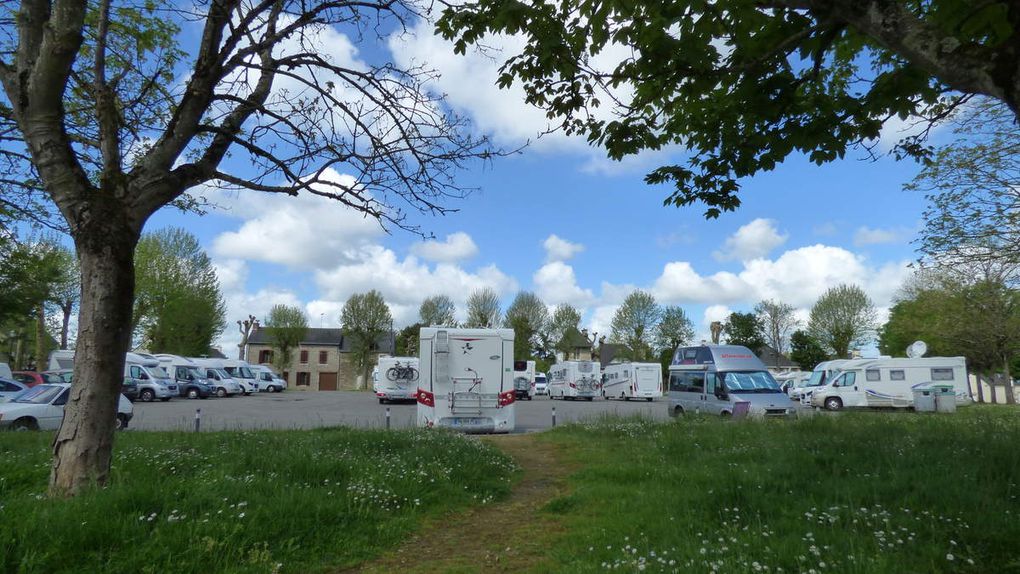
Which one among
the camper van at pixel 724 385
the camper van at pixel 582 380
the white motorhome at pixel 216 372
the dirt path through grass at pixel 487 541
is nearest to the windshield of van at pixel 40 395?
the dirt path through grass at pixel 487 541

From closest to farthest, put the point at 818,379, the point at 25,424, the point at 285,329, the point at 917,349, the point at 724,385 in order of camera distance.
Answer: the point at 25,424, the point at 724,385, the point at 917,349, the point at 818,379, the point at 285,329

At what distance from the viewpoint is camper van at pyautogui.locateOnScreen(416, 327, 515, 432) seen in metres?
15.4

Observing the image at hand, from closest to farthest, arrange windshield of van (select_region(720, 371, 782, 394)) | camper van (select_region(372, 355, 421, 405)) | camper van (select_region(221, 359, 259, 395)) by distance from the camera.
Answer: windshield of van (select_region(720, 371, 782, 394)) → camper van (select_region(372, 355, 421, 405)) → camper van (select_region(221, 359, 259, 395))

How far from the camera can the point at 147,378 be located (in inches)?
1293

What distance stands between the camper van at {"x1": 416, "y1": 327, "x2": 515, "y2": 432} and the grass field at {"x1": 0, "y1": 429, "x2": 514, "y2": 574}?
702cm

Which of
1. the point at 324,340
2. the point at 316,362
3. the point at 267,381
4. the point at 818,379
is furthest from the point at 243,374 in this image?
the point at 818,379

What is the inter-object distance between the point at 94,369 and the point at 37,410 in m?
12.7

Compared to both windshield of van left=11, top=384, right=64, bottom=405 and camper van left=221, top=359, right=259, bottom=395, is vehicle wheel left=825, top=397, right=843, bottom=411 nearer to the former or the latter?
windshield of van left=11, top=384, right=64, bottom=405

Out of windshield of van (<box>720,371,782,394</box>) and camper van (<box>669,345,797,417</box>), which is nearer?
camper van (<box>669,345,797,417</box>)

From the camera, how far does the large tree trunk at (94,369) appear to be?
17.8 ft

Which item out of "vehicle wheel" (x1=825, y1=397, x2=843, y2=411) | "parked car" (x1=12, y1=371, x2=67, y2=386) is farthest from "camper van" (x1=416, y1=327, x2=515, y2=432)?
"parked car" (x1=12, y1=371, x2=67, y2=386)

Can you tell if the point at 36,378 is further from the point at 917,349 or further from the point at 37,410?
the point at 917,349

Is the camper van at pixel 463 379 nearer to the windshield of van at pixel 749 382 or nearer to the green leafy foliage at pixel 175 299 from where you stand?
the windshield of van at pixel 749 382

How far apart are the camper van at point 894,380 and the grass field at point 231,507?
26.6 meters
